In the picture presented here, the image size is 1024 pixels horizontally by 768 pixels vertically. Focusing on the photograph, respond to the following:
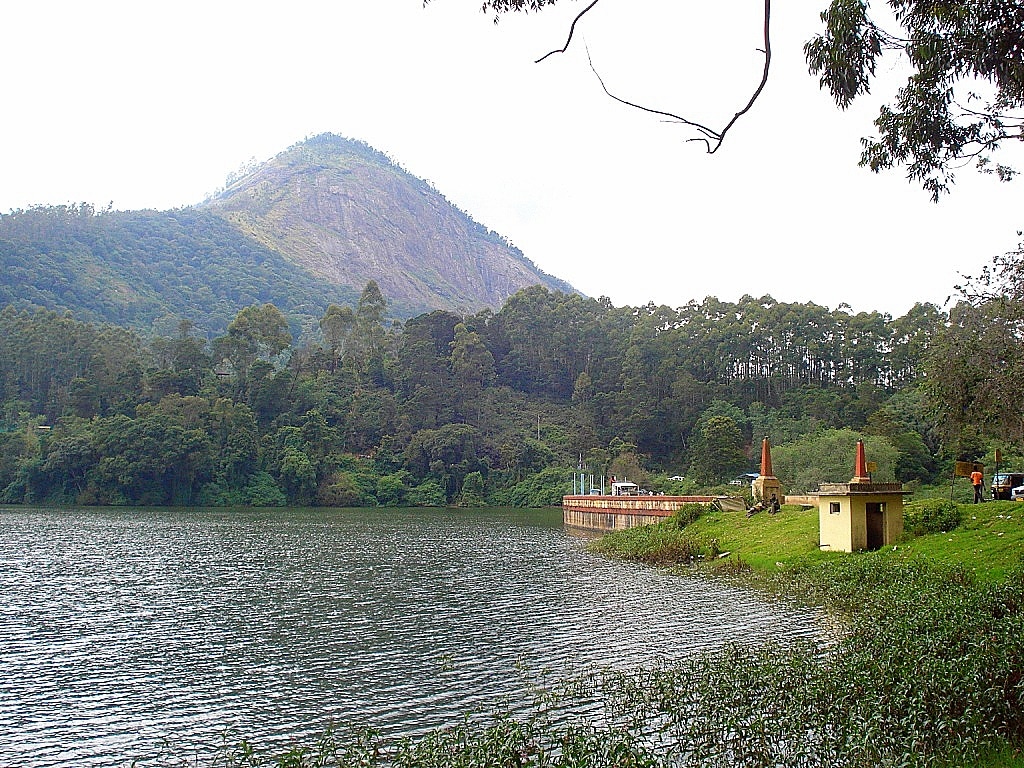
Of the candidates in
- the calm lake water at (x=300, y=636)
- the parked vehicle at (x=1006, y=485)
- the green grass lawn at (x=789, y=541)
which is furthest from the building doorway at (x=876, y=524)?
the parked vehicle at (x=1006, y=485)

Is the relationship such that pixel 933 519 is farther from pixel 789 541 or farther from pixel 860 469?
pixel 789 541

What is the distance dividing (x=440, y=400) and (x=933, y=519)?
104m

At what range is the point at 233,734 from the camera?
1452 cm

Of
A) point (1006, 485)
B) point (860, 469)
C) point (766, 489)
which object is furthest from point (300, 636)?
point (1006, 485)

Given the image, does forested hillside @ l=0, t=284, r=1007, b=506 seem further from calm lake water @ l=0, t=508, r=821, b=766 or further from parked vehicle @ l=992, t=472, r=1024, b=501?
calm lake water @ l=0, t=508, r=821, b=766

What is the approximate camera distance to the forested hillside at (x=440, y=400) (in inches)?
4173

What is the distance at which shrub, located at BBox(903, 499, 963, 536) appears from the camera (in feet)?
99.6

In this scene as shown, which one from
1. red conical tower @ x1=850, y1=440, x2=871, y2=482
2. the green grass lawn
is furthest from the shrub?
red conical tower @ x1=850, y1=440, x2=871, y2=482

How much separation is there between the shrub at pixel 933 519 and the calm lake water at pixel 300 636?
705cm

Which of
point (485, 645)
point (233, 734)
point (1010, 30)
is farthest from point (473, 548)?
point (1010, 30)

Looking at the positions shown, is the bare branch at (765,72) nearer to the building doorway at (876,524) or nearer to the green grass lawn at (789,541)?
the green grass lawn at (789,541)

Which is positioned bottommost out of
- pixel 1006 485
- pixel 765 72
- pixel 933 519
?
pixel 933 519

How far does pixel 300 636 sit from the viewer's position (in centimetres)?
2288

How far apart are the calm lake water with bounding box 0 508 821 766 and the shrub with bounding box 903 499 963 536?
7.05 metres
